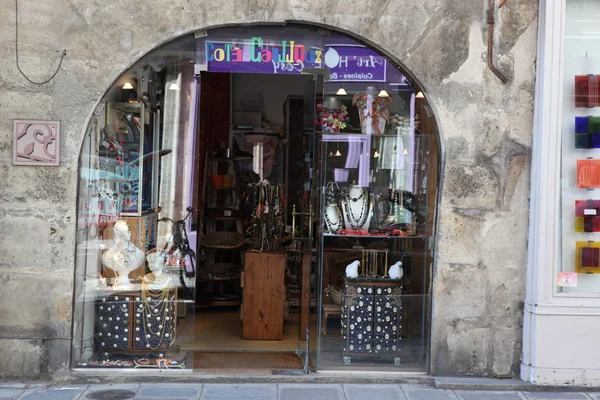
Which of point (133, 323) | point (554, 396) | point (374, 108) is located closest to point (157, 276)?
point (133, 323)

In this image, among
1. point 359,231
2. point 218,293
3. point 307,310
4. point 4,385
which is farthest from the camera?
point 218,293

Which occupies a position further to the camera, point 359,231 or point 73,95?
point 359,231

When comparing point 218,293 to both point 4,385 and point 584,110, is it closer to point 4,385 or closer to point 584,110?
point 4,385

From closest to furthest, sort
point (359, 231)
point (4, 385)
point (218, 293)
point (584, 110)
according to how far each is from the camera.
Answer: point (4, 385)
point (584, 110)
point (359, 231)
point (218, 293)

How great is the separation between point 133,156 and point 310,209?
1704mm

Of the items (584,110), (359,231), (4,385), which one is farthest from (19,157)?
(584,110)

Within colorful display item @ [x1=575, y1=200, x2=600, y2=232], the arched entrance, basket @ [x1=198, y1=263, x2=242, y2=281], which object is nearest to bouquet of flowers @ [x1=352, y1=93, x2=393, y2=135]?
the arched entrance

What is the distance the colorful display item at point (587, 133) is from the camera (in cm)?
602

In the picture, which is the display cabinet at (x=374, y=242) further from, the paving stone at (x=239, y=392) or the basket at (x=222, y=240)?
the basket at (x=222, y=240)

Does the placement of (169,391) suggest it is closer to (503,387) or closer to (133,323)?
(133,323)

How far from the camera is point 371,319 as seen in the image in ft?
20.9

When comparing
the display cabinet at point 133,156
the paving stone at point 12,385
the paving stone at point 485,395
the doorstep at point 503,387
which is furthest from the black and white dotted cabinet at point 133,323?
the paving stone at point 485,395

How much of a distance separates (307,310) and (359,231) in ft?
3.45

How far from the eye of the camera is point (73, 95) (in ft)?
19.0
